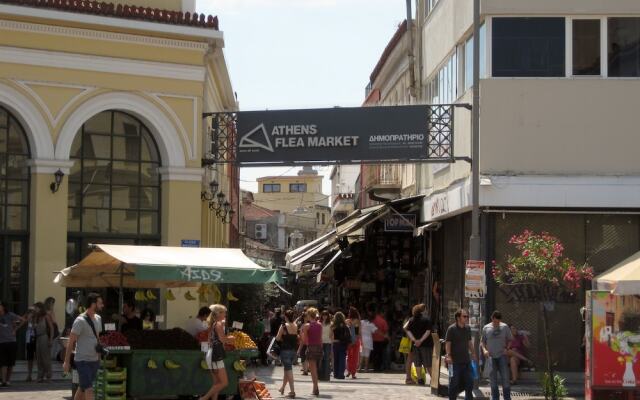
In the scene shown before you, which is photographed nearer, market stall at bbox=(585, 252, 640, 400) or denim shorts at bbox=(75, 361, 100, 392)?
denim shorts at bbox=(75, 361, 100, 392)

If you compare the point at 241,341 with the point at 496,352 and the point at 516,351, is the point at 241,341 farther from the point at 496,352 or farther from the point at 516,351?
the point at 516,351

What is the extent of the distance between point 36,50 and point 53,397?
28.7ft

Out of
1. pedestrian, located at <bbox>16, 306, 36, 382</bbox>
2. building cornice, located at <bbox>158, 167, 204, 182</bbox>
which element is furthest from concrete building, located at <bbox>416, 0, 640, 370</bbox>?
pedestrian, located at <bbox>16, 306, 36, 382</bbox>

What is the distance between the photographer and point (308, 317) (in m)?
24.0

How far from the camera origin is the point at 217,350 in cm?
1773

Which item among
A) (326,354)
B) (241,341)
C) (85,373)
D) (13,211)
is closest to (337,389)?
(326,354)

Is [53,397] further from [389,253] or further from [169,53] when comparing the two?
[389,253]

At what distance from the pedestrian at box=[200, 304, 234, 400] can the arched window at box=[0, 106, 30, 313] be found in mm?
9437

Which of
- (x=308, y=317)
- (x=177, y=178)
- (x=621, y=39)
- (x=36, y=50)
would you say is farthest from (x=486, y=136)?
(x=36, y=50)

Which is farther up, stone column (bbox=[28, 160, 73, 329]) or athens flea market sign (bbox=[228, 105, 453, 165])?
athens flea market sign (bbox=[228, 105, 453, 165])

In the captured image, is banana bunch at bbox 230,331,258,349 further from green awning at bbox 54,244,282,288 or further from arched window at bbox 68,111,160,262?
arched window at bbox 68,111,160,262

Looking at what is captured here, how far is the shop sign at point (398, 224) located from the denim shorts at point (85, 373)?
1526 cm

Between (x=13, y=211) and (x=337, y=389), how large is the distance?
8.40 meters

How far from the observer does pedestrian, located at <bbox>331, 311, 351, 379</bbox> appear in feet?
90.0
